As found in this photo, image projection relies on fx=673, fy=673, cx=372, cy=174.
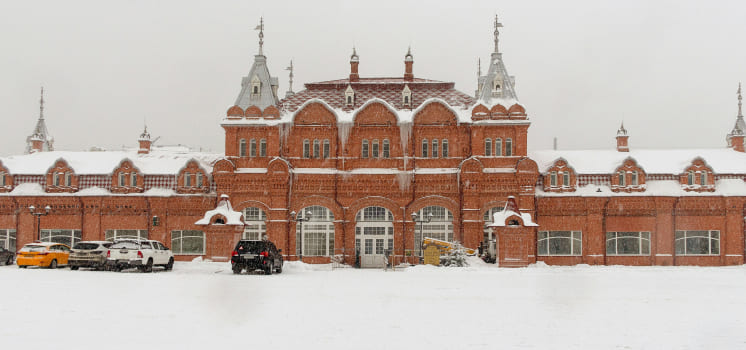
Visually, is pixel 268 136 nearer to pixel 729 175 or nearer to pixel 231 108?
pixel 231 108

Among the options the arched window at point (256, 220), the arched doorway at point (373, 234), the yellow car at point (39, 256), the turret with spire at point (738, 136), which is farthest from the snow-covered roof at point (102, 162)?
the turret with spire at point (738, 136)

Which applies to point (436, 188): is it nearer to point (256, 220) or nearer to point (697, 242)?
point (256, 220)

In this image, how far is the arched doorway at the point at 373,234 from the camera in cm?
3497

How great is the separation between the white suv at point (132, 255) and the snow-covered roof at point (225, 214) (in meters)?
3.99

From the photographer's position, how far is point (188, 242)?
121ft

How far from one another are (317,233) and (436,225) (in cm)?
623

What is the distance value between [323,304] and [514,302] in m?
4.81

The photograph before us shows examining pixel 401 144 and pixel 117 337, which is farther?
pixel 401 144

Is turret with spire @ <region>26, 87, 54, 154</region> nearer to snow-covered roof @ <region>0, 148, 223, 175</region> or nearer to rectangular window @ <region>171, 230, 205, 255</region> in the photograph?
snow-covered roof @ <region>0, 148, 223, 175</region>

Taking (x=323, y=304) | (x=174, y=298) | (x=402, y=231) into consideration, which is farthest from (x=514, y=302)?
(x=402, y=231)

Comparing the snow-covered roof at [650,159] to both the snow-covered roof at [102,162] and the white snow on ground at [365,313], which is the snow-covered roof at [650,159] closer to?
the white snow on ground at [365,313]

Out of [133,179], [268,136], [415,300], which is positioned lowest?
[415,300]

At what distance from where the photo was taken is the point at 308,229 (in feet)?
116

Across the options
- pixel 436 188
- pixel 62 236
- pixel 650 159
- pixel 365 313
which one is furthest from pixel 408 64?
pixel 365 313
